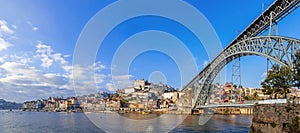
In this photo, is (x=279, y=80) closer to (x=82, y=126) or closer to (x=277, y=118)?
(x=277, y=118)

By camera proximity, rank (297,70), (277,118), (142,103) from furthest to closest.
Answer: (142,103)
(297,70)
(277,118)

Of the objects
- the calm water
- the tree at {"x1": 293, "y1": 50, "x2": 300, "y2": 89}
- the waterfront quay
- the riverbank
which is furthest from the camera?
the waterfront quay

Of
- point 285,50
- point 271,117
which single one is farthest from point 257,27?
point 271,117

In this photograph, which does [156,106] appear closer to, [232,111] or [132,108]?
[132,108]

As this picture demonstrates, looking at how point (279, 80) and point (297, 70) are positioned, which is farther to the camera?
point (279, 80)

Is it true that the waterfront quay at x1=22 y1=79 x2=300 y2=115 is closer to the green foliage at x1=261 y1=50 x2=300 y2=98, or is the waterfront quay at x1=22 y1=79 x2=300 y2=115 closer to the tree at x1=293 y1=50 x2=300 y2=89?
the green foliage at x1=261 y1=50 x2=300 y2=98

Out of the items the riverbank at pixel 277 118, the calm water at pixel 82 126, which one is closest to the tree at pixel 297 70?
the riverbank at pixel 277 118

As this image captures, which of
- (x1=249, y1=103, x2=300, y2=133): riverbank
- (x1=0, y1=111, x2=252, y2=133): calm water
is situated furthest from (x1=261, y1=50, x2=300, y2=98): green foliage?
(x1=0, y1=111, x2=252, y2=133): calm water

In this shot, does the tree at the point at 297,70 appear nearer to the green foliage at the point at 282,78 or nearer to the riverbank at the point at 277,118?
the green foliage at the point at 282,78

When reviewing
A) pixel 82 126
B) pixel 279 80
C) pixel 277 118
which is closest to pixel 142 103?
pixel 82 126

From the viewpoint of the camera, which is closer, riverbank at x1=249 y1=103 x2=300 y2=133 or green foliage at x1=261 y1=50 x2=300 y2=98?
riverbank at x1=249 y1=103 x2=300 y2=133

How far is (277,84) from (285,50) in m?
4.02

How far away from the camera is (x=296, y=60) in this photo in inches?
1031

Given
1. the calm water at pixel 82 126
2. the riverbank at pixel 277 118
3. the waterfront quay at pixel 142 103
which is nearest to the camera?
the riverbank at pixel 277 118
